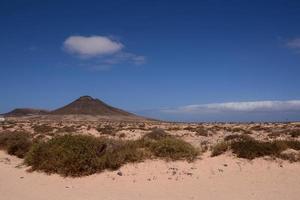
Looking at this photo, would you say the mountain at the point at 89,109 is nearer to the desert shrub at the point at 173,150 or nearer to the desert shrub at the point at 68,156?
the desert shrub at the point at 68,156

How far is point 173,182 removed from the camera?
40.4 ft

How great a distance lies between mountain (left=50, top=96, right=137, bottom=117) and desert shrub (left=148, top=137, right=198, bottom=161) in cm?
10068

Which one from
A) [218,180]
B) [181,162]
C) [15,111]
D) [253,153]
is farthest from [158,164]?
[15,111]

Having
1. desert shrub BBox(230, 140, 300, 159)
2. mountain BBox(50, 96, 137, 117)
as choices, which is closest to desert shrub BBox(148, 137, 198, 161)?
desert shrub BBox(230, 140, 300, 159)

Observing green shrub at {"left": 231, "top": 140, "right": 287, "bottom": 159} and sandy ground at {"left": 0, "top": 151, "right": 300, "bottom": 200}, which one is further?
green shrub at {"left": 231, "top": 140, "right": 287, "bottom": 159}

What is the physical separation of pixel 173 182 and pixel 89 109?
110396 mm

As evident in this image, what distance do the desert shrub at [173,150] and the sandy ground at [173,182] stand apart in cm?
38

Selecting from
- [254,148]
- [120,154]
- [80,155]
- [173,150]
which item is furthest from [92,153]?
[254,148]

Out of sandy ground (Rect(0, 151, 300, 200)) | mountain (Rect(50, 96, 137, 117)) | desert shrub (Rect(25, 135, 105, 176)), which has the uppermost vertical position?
mountain (Rect(50, 96, 137, 117))

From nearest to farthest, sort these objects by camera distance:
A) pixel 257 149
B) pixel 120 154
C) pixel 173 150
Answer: pixel 120 154, pixel 257 149, pixel 173 150

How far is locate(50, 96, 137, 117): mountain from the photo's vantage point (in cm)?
11819

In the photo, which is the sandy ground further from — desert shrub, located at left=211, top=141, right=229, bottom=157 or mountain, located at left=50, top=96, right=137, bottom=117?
mountain, located at left=50, top=96, right=137, bottom=117

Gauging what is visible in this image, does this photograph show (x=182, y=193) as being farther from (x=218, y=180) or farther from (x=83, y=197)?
(x=83, y=197)

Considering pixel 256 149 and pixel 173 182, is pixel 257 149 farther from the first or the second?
pixel 173 182
